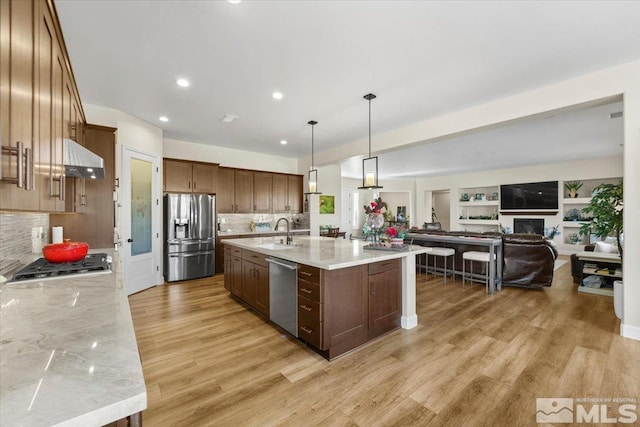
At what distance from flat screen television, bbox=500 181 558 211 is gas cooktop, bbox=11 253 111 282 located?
10669 mm

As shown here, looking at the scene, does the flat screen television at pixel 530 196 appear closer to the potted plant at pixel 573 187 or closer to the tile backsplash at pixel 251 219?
the potted plant at pixel 573 187

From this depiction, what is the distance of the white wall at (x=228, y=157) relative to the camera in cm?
561

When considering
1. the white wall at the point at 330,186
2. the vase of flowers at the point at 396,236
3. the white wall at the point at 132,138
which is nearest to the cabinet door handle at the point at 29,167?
the vase of flowers at the point at 396,236

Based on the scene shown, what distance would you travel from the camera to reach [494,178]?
9656mm

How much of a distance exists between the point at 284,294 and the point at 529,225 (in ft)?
31.0

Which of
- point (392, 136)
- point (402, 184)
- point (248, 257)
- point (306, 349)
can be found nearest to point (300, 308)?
point (306, 349)

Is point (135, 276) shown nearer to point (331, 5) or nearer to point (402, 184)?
point (331, 5)

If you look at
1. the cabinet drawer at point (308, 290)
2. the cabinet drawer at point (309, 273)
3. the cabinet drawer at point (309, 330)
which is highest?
the cabinet drawer at point (309, 273)

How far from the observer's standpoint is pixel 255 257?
11.1 feet

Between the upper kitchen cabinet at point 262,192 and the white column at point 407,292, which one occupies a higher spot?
the upper kitchen cabinet at point 262,192

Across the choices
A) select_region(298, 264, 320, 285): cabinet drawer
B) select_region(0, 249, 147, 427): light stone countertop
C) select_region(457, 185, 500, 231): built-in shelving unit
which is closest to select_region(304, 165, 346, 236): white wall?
select_region(298, 264, 320, 285): cabinet drawer

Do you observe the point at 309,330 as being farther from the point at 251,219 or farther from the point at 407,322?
the point at 251,219

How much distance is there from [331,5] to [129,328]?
2272 mm

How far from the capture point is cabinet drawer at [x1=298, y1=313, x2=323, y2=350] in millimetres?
2420
